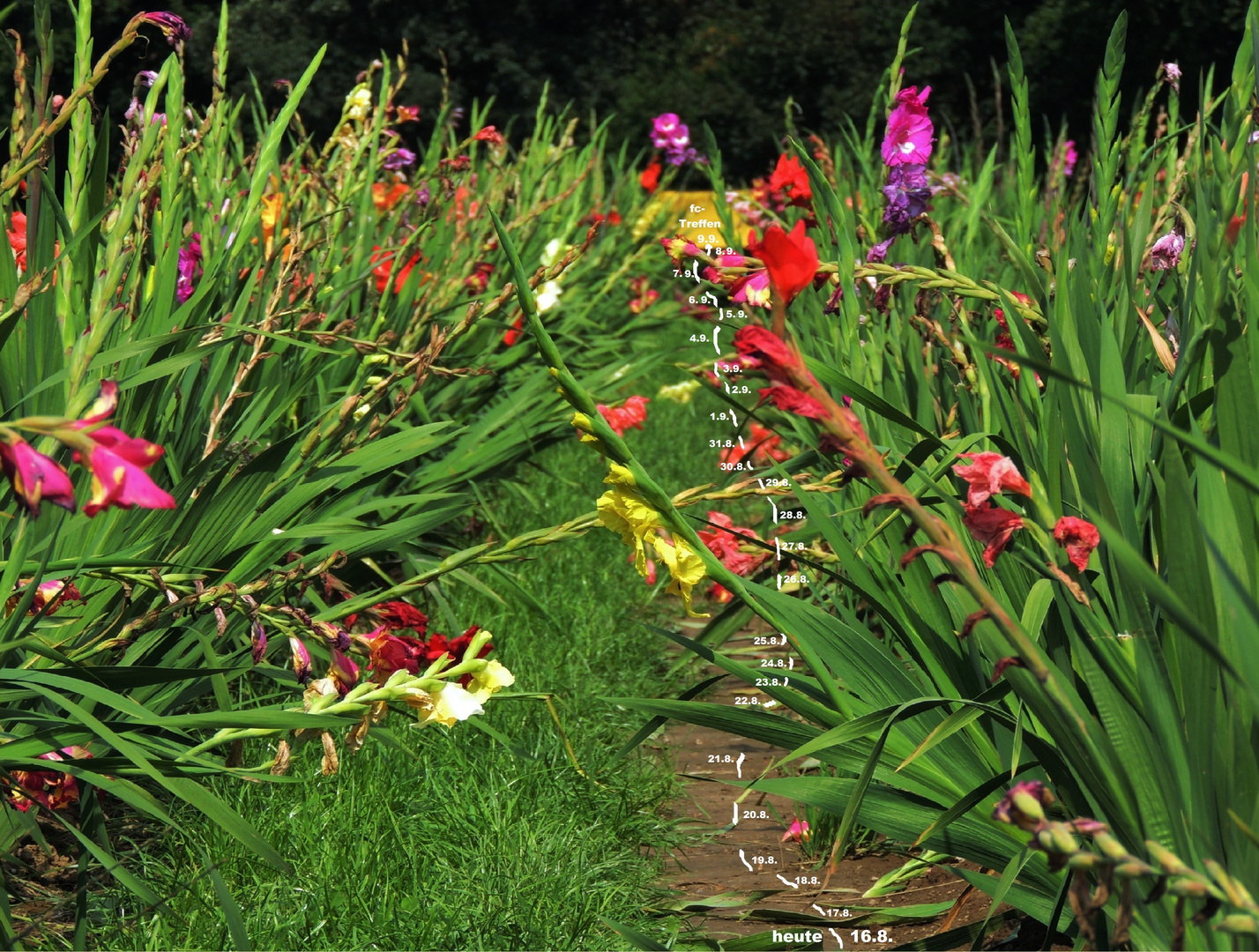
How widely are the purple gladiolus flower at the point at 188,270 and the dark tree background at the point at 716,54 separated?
1490 cm

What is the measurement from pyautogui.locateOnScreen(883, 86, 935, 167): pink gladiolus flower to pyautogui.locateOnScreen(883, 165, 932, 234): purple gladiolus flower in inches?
0.5

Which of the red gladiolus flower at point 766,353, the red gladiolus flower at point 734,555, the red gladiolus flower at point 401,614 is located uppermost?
the red gladiolus flower at point 766,353

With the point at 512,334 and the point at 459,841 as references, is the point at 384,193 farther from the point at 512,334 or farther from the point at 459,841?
the point at 459,841

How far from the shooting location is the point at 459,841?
1.81 metres

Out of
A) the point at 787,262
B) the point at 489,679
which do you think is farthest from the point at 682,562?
the point at 787,262

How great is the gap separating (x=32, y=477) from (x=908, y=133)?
1.42 metres

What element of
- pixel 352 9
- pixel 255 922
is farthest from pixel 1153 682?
pixel 352 9

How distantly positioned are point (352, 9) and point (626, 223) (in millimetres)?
14493

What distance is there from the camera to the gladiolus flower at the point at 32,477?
682mm

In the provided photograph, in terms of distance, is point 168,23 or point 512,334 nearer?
point 168,23

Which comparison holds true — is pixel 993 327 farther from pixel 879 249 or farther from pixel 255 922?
pixel 255 922

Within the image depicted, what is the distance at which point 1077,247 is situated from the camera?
145 cm

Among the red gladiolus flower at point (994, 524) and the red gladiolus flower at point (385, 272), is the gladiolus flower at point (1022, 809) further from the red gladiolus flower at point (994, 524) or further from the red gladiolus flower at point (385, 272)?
the red gladiolus flower at point (385, 272)

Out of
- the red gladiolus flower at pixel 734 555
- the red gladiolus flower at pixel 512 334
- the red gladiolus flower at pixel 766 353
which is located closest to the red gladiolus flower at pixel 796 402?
the red gladiolus flower at pixel 766 353
